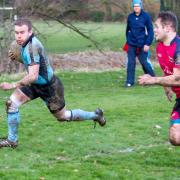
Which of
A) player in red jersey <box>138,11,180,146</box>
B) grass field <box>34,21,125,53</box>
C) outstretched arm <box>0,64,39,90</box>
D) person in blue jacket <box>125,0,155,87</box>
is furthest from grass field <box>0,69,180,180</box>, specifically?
grass field <box>34,21,125,53</box>

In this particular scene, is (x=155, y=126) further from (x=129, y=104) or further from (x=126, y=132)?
(x=129, y=104)

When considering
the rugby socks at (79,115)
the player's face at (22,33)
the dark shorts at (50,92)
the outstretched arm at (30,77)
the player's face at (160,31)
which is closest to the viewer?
the player's face at (160,31)

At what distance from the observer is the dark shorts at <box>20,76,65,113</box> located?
28.3 feet

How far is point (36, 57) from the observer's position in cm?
830

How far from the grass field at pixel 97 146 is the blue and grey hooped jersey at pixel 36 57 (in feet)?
2.89

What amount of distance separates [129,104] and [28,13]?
27.9 feet

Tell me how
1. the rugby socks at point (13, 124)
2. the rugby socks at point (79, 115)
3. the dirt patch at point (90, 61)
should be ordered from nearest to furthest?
the rugby socks at point (13, 124)
the rugby socks at point (79, 115)
the dirt patch at point (90, 61)

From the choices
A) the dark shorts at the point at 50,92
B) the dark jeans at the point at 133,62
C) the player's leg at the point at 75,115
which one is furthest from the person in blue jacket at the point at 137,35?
the dark shorts at the point at 50,92

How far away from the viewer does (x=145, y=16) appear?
1545 centimetres

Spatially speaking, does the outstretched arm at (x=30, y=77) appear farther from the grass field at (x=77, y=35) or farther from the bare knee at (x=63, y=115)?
the grass field at (x=77, y=35)

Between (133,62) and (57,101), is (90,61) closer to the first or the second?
(133,62)

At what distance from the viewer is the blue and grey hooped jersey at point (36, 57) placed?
829 centimetres

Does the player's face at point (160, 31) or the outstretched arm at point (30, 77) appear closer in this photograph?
the player's face at point (160, 31)

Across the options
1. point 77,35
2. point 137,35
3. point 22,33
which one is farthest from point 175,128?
point 77,35
